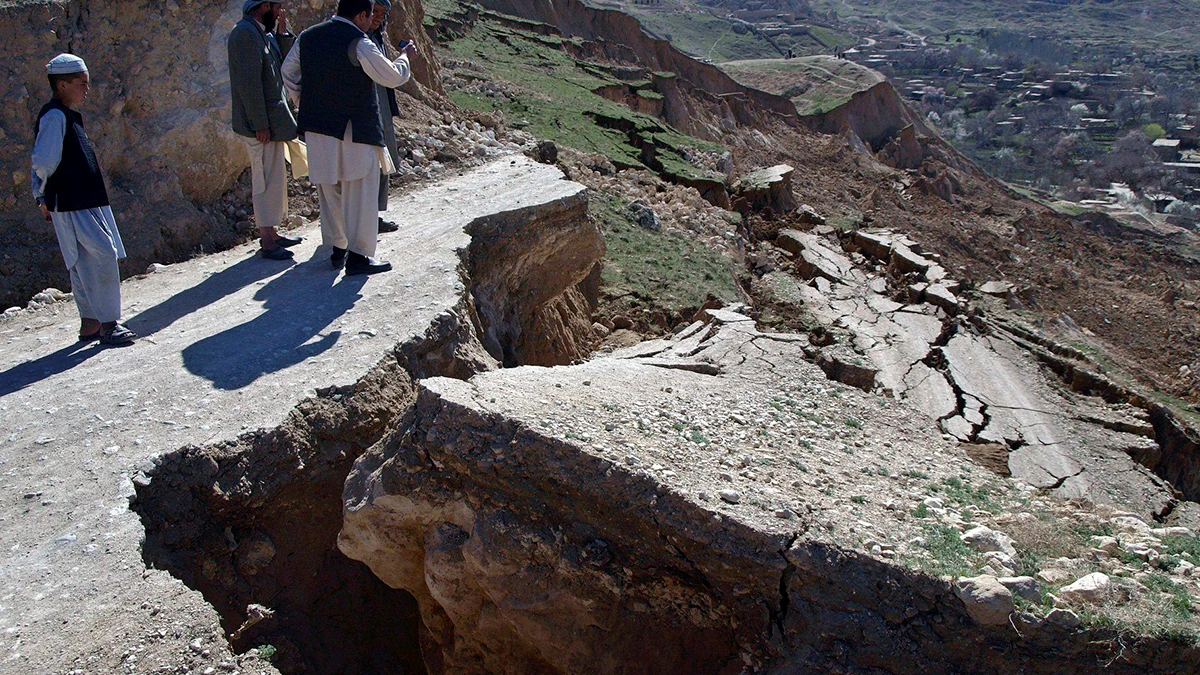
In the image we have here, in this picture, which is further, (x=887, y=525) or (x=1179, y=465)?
(x=1179, y=465)

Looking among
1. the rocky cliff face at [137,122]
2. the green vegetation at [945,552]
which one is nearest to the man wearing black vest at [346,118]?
the rocky cliff face at [137,122]

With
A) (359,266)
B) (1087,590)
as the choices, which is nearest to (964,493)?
(1087,590)

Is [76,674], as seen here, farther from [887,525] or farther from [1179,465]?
[1179,465]

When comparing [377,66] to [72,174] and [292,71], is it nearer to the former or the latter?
[292,71]

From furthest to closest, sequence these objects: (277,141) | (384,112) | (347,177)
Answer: (384,112), (277,141), (347,177)

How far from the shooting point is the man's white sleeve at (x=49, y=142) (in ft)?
13.2

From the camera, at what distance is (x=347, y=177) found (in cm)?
509

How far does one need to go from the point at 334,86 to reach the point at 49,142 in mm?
1435

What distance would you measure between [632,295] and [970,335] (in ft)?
12.0

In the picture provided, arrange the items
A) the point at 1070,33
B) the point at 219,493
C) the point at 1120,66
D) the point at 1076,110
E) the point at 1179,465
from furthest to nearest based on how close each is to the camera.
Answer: the point at 1070,33
the point at 1120,66
the point at 1076,110
the point at 1179,465
the point at 219,493

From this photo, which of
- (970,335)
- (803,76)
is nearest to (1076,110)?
(803,76)

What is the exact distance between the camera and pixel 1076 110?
47.1 m

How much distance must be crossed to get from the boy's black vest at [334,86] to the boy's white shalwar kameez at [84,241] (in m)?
1.21

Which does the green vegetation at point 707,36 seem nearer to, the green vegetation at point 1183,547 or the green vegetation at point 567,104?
the green vegetation at point 567,104
